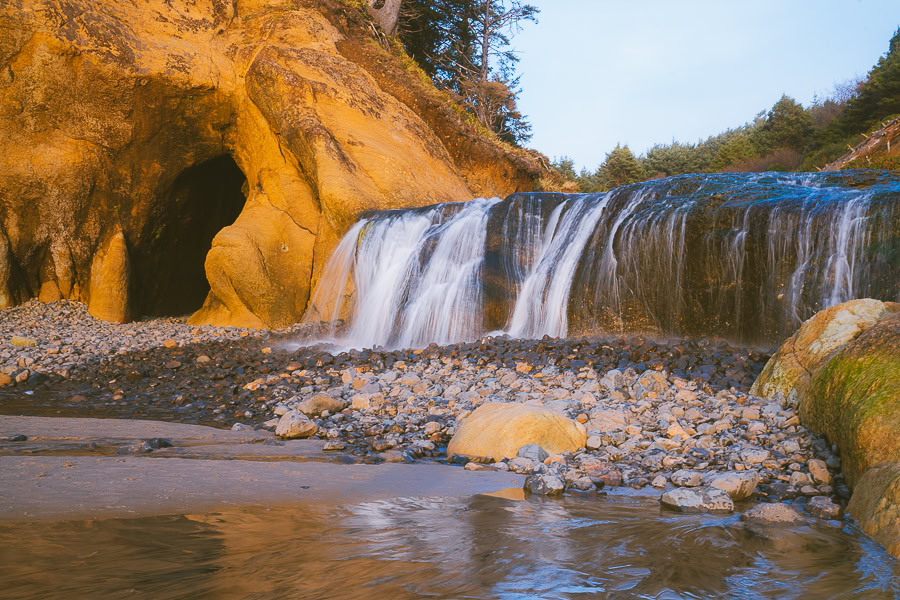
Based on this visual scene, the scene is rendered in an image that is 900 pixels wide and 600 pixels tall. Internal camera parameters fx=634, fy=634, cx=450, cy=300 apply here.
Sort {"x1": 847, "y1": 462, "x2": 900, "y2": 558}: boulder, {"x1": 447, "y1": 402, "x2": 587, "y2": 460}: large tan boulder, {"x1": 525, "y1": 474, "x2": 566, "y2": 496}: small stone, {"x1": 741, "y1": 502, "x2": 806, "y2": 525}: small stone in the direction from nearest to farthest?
{"x1": 847, "y1": 462, "x2": 900, "y2": 558}: boulder
{"x1": 741, "y1": 502, "x2": 806, "y2": 525}: small stone
{"x1": 525, "y1": 474, "x2": 566, "y2": 496}: small stone
{"x1": 447, "y1": 402, "x2": 587, "y2": 460}: large tan boulder

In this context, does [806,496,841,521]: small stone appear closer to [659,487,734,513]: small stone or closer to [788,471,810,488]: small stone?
[788,471,810,488]: small stone

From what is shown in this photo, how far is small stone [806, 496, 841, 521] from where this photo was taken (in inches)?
131

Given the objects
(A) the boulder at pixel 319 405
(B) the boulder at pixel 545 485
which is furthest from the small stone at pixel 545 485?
(A) the boulder at pixel 319 405

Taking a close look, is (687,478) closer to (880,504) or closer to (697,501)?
(697,501)

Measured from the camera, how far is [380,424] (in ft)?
18.7

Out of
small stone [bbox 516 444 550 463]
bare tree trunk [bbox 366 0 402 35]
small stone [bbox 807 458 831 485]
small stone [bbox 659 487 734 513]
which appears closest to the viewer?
small stone [bbox 659 487 734 513]

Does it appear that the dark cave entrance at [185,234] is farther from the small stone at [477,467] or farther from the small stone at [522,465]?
the small stone at [522,465]

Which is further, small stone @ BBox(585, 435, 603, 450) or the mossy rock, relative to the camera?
small stone @ BBox(585, 435, 603, 450)

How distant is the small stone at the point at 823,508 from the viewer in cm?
332

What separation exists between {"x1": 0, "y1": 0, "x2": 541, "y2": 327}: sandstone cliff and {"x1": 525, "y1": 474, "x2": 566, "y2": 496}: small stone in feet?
34.3

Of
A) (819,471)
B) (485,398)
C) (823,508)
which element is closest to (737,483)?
(823,508)

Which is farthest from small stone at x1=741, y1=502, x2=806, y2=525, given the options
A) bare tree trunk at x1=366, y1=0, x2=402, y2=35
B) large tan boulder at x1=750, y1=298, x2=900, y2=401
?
bare tree trunk at x1=366, y1=0, x2=402, y2=35

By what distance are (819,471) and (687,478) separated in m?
0.81

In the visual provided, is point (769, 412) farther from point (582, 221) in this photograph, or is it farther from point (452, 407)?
point (582, 221)
